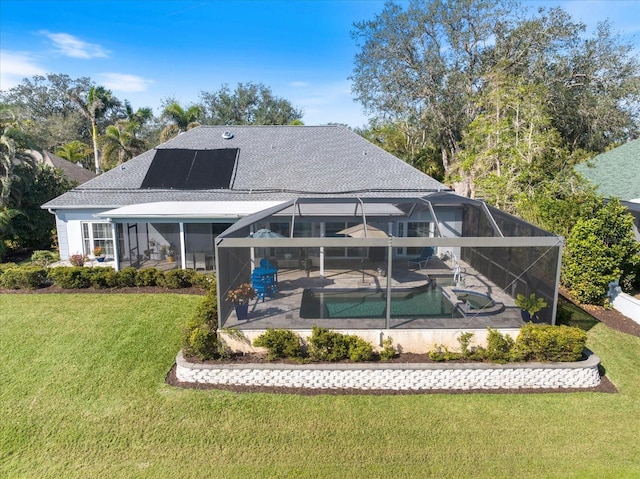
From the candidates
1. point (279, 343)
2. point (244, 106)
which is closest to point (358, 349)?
point (279, 343)

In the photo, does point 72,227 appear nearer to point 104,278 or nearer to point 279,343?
point 104,278

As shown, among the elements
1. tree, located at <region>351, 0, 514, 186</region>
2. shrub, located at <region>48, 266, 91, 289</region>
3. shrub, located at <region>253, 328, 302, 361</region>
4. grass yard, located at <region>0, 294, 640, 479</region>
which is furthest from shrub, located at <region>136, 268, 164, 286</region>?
tree, located at <region>351, 0, 514, 186</region>

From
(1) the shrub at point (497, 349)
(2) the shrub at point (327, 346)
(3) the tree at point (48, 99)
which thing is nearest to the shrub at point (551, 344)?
(1) the shrub at point (497, 349)

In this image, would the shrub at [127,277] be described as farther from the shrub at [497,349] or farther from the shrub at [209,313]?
the shrub at [497,349]

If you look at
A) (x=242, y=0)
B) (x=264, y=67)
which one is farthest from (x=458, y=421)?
(x=264, y=67)

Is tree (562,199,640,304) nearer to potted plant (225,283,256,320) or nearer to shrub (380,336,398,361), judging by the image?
shrub (380,336,398,361)

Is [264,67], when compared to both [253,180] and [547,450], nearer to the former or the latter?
[253,180]
